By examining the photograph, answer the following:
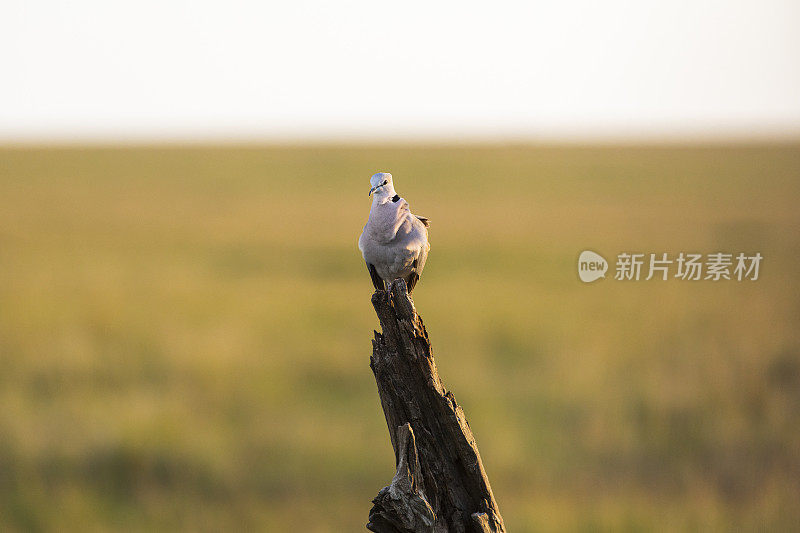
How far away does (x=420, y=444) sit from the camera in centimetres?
340

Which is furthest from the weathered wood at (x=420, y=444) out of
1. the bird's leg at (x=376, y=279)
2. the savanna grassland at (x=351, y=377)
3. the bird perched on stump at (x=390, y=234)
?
the savanna grassland at (x=351, y=377)

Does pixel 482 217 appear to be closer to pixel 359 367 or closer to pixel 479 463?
pixel 359 367

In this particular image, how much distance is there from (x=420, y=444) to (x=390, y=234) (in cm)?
89

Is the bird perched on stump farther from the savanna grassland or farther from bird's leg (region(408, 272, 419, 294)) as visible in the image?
the savanna grassland

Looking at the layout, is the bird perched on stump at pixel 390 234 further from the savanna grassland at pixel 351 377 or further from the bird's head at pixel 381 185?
the savanna grassland at pixel 351 377

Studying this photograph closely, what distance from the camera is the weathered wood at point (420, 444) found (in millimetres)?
3289

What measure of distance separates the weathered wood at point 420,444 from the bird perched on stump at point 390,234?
241 mm

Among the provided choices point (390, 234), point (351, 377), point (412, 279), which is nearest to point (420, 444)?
point (412, 279)

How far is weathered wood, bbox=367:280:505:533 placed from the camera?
329cm

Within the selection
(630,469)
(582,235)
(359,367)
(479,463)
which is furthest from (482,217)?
(479,463)

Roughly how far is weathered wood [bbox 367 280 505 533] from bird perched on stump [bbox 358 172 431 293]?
24 cm

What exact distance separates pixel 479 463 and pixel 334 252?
16108 millimetres

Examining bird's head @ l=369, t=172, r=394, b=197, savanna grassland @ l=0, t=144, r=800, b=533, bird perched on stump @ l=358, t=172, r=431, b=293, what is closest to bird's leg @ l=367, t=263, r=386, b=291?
bird perched on stump @ l=358, t=172, r=431, b=293

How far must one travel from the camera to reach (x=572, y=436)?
924cm
